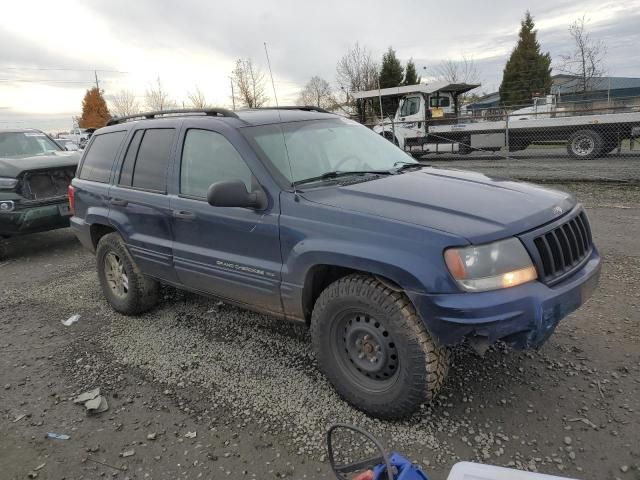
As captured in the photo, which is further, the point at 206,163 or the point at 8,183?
the point at 8,183

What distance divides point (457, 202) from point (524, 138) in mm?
15064

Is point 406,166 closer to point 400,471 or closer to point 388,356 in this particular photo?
point 388,356

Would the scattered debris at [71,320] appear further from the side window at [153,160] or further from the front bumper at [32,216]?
the front bumper at [32,216]

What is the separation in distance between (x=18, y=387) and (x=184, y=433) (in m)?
1.54

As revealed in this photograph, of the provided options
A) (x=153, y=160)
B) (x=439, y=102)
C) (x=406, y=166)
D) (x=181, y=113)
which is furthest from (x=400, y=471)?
(x=439, y=102)

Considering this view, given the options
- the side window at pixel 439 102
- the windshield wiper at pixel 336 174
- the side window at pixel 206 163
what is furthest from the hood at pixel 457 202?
the side window at pixel 439 102

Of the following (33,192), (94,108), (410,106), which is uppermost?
(94,108)

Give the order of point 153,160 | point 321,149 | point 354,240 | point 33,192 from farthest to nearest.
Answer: point 33,192 < point 153,160 < point 321,149 < point 354,240

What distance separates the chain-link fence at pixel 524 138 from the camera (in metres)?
13.2

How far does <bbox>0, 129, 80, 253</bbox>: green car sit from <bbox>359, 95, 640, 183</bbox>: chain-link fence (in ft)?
30.1

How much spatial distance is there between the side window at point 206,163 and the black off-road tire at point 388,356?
103cm

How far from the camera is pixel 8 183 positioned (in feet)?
22.6

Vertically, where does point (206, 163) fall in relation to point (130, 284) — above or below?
above

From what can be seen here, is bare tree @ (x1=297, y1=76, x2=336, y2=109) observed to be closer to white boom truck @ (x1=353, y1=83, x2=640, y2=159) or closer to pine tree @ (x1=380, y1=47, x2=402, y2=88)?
pine tree @ (x1=380, y1=47, x2=402, y2=88)
